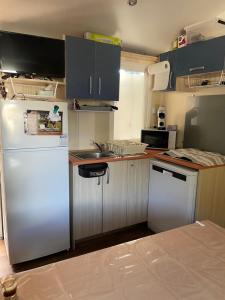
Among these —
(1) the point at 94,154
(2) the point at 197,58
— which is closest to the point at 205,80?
(2) the point at 197,58

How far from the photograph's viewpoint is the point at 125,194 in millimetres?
2705

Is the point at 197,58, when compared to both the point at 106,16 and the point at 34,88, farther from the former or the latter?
the point at 34,88

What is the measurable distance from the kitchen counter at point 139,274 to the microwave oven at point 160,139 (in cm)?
186

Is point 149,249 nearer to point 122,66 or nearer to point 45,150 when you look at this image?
point 45,150

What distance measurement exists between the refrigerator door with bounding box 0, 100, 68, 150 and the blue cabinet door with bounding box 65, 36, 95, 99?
43 centimetres

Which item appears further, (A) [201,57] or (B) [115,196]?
(B) [115,196]

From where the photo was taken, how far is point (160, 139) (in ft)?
10.2

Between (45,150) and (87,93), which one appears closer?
(45,150)

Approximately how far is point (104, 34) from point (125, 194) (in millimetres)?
1897

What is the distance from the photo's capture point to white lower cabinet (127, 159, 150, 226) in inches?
107

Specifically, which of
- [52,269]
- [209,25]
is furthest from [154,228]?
[209,25]

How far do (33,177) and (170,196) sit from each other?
1.42 m

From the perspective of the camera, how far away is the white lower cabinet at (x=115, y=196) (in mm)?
2578

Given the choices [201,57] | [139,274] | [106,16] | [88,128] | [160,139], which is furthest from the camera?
[160,139]
